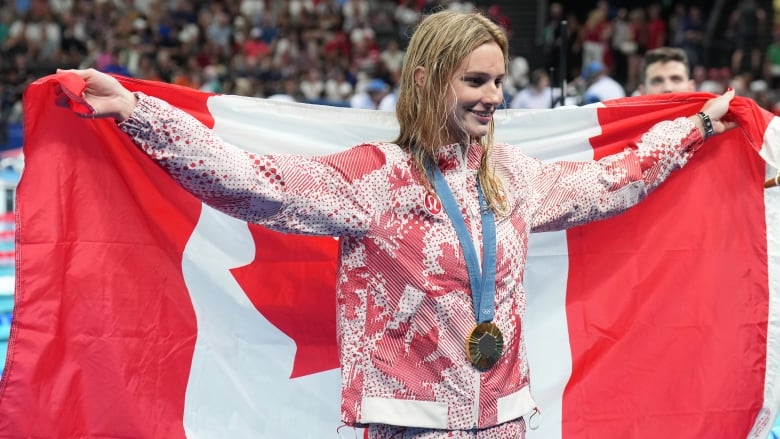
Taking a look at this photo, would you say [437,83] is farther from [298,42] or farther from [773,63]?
[298,42]

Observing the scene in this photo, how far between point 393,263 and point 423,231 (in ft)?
0.33

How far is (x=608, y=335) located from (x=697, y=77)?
11527 mm

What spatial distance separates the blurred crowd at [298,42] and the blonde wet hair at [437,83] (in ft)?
37.6

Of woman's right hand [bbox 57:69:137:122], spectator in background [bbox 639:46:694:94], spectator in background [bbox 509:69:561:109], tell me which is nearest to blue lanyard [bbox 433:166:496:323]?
woman's right hand [bbox 57:69:137:122]

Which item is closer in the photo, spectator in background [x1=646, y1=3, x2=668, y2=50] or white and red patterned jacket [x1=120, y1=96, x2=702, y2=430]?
white and red patterned jacket [x1=120, y1=96, x2=702, y2=430]

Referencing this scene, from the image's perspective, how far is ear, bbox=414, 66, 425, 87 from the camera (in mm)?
A: 2426

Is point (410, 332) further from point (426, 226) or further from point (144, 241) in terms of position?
point (144, 241)

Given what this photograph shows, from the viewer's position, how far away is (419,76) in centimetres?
244

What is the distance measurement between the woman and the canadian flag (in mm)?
412

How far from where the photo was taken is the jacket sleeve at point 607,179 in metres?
2.68

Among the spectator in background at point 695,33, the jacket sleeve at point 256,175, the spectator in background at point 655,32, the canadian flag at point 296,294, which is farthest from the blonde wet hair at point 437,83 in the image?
the spectator in background at point 655,32

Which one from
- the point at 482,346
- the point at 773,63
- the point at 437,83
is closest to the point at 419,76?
the point at 437,83

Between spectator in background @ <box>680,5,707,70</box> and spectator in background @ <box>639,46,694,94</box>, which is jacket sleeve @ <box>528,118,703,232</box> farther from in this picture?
spectator in background @ <box>680,5,707,70</box>

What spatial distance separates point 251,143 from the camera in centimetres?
321
